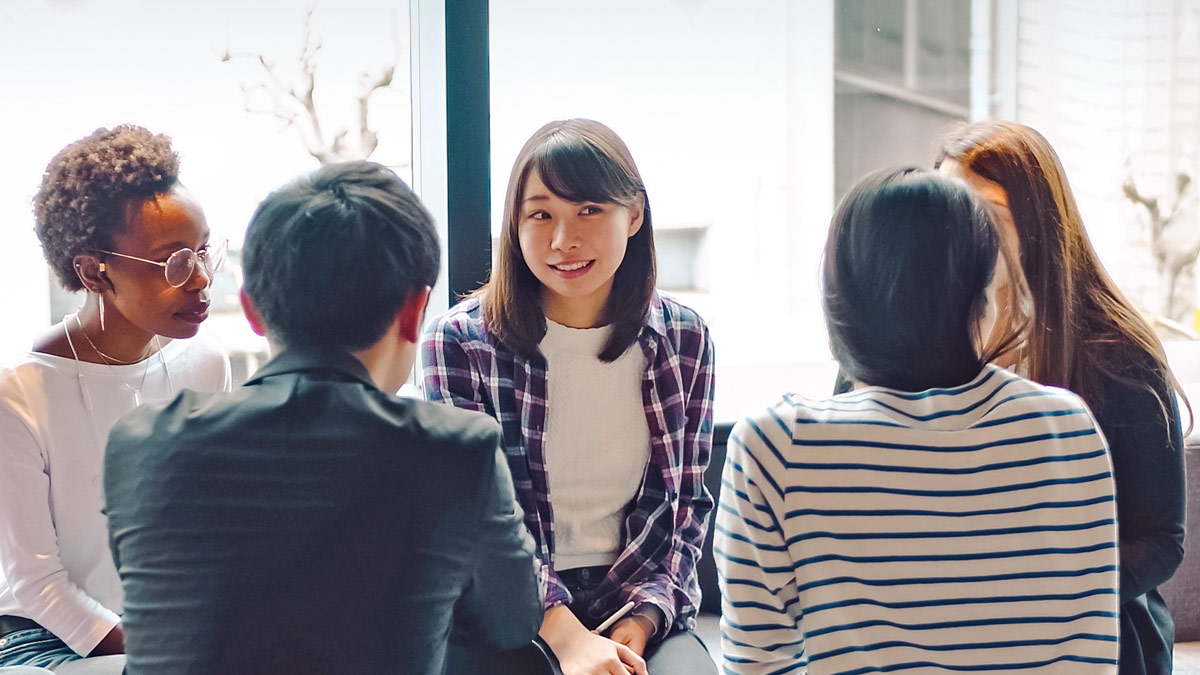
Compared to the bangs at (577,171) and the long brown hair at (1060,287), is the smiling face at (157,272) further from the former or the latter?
the long brown hair at (1060,287)

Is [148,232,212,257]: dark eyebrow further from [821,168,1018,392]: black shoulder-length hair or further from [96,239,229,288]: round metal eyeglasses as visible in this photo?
[821,168,1018,392]: black shoulder-length hair

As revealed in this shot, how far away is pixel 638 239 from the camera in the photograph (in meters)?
1.73

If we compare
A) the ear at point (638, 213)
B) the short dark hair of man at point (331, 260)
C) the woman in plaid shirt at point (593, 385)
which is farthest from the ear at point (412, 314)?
the ear at point (638, 213)

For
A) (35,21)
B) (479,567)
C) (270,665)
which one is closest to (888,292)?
(479,567)

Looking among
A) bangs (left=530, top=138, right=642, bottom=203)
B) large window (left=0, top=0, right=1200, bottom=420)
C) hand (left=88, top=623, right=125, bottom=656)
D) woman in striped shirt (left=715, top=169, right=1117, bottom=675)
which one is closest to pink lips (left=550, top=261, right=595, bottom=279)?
bangs (left=530, top=138, right=642, bottom=203)

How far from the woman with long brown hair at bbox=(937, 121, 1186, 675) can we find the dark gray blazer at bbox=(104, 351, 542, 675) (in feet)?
2.92

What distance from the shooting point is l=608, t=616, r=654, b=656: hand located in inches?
61.1

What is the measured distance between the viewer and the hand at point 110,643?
147cm

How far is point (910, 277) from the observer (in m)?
1.04

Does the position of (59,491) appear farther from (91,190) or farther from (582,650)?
(582,650)

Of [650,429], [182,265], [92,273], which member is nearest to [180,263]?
[182,265]

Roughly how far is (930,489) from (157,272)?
114 centimetres

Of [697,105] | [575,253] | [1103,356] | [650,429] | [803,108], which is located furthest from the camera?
[803,108]

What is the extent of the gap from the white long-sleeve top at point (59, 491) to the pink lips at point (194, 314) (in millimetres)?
127
